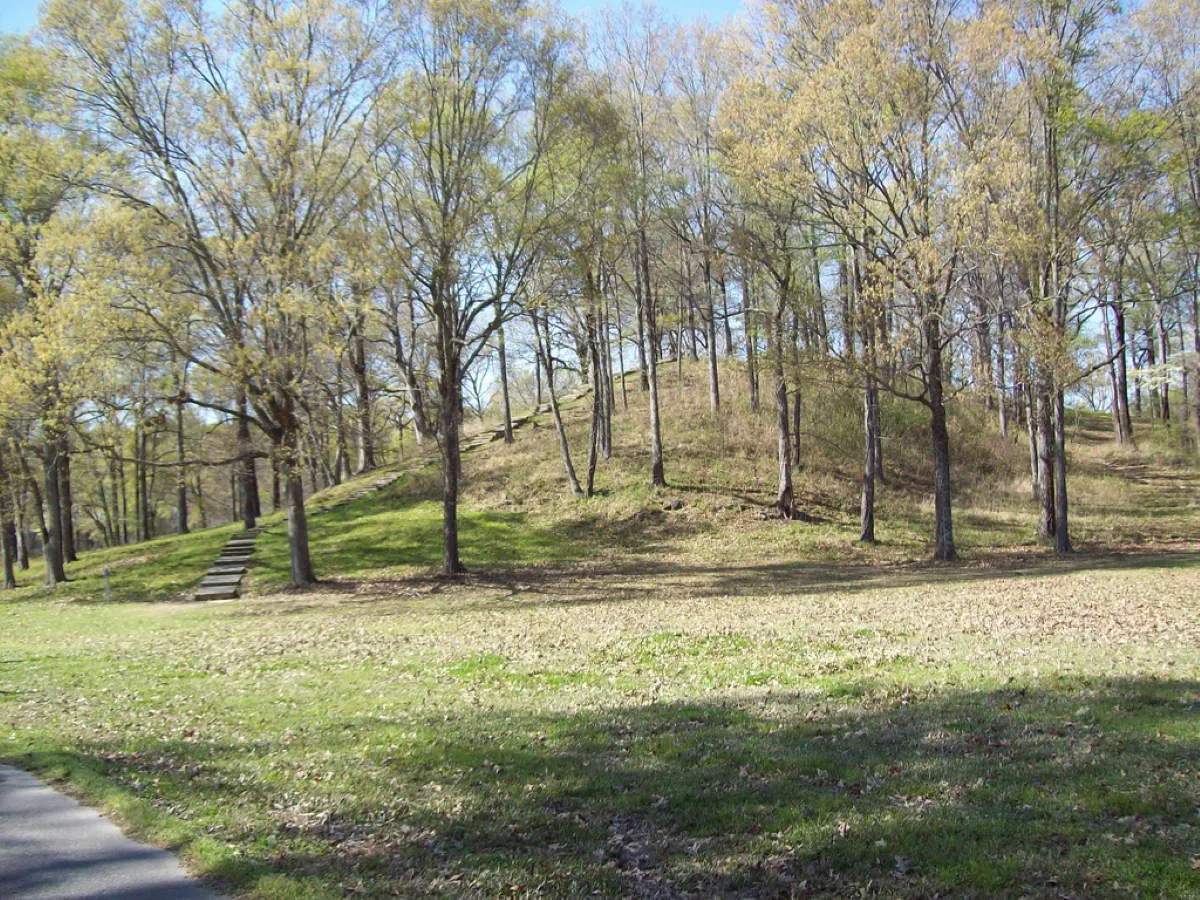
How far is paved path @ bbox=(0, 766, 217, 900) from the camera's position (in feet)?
15.6

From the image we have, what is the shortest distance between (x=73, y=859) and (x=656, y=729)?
451 centimetres

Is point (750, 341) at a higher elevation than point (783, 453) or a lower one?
higher

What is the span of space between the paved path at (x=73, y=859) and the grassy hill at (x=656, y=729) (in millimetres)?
200

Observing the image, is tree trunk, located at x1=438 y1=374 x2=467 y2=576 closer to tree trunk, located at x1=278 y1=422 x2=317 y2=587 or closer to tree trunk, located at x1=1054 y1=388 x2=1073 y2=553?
tree trunk, located at x1=278 y1=422 x2=317 y2=587

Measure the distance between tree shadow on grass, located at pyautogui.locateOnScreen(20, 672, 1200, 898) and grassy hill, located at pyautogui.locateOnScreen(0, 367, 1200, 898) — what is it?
0.09 feet

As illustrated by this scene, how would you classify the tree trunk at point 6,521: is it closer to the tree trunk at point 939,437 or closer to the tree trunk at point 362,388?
the tree trunk at point 362,388

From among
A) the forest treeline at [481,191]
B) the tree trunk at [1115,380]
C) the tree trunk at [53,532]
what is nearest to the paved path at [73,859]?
the forest treeline at [481,191]

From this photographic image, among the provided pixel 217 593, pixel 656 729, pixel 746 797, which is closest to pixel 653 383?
pixel 217 593

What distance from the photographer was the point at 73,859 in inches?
206

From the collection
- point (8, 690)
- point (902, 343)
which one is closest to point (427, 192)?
point (902, 343)

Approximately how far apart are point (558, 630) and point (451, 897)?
30.6 ft

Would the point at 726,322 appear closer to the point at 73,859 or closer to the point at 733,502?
the point at 733,502

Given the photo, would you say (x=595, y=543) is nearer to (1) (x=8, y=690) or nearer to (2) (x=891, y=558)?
(2) (x=891, y=558)

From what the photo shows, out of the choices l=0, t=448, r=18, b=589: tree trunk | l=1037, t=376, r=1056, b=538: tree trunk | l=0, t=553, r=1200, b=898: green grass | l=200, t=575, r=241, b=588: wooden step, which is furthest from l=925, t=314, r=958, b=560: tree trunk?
l=0, t=448, r=18, b=589: tree trunk
